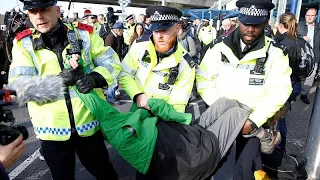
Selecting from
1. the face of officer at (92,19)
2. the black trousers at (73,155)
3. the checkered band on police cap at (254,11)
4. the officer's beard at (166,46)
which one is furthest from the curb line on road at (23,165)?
the face of officer at (92,19)

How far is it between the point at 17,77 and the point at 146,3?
55.0 m

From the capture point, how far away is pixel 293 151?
3.69 metres

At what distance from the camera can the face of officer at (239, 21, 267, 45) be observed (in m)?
2.14

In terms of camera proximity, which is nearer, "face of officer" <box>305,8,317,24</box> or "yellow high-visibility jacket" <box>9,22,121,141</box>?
"yellow high-visibility jacket" <box>9,22,121,141</box>

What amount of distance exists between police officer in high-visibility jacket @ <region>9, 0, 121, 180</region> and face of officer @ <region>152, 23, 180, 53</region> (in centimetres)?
41

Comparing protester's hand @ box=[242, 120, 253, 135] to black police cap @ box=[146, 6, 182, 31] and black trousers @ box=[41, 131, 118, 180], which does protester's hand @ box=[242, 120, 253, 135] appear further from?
black trousers @ box=[41, 131, 118, 180]

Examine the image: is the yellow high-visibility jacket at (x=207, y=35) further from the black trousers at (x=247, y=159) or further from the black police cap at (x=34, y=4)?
the black police cap at (x=34, y=4)

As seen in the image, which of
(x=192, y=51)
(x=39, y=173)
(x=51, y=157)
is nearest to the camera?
(x=51, y=157)

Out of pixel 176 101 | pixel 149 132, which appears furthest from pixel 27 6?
pixel 176 101

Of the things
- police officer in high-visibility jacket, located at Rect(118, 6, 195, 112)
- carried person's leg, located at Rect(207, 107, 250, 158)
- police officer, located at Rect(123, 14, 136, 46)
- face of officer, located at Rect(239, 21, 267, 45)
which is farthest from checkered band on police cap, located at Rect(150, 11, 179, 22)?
police officer, located at Rect(123, 14, 136, 46)

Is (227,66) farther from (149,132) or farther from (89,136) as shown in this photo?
(89,136)

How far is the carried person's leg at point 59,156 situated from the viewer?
196cm

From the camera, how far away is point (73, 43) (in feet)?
6.24

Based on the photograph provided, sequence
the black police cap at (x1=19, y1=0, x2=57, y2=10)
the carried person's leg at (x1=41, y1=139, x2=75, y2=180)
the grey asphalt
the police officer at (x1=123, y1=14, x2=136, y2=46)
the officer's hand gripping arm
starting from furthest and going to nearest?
the police officer at (x1=123, y1=14, x2=136, y2=46) → the grey asphalt → the officer's hand gripping arm → the carried person's leg at (x1=41, y1=139, x2=75, y2=180) → the black police cap at (x1=19, y1=0, x2=57, y2=10)
